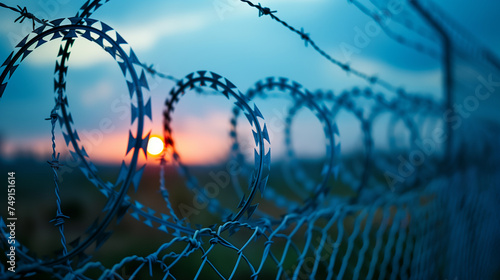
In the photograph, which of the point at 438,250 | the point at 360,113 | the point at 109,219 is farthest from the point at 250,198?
the point at 438,250

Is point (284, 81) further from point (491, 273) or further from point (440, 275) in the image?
point (491, 273)

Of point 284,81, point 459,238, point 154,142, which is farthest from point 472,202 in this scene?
point 154,142

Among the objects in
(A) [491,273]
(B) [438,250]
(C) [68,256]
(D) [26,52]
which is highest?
(D) [26,52]

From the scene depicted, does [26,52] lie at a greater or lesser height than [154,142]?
greater

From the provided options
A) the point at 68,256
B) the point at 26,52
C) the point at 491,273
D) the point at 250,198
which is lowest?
the point at 491,273

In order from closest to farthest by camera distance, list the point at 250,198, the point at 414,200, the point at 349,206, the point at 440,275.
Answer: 1. the point at 250,198
2. the point at 349,206
3. the point at 414,200
4. the point at 440,275

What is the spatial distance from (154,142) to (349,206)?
68 cm

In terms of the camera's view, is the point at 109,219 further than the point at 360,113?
No

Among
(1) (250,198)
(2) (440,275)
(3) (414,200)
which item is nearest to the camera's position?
(1) (250,198)

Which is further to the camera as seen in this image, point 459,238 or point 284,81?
point 459,238

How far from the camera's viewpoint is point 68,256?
63cm

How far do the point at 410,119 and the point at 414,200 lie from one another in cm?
41

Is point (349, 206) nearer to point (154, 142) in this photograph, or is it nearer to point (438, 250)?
point (154, 142)

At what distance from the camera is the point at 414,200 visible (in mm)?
2016
